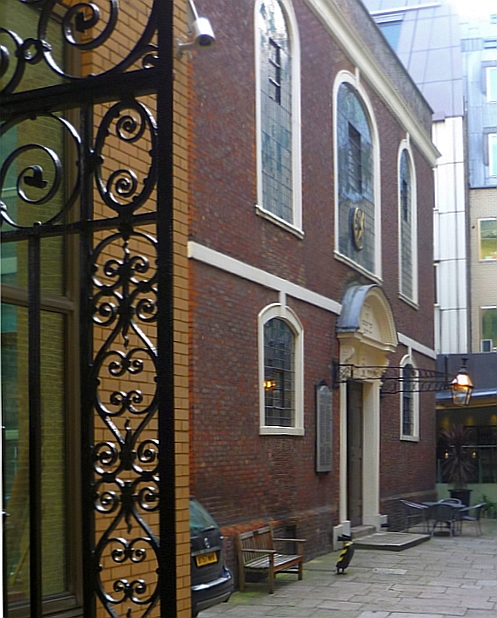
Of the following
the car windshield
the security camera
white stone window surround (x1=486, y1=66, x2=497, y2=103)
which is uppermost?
white stone window surround (x1=486, y1=66, x2=497, y2=103)

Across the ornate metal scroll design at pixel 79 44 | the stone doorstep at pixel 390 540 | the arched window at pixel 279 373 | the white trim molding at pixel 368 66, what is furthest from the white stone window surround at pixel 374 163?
the ornate metal scroll design at pixel 79 44

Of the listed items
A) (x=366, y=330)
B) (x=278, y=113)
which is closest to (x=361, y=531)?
(x=366, y=330)

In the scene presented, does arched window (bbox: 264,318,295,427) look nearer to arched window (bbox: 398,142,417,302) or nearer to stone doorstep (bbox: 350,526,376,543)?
stone doorstep (bbox: 350,526,376,543)

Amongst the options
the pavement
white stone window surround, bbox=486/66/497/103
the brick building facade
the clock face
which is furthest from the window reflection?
white stone window surround, bbox=486/66/497/103

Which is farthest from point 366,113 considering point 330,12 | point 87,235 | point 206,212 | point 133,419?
point 87,235

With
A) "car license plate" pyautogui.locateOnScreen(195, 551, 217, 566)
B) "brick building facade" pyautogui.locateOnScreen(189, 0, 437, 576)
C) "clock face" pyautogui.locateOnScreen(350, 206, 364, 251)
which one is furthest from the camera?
"clock face" pyautogui.locateOnScreen(350, 206, 364, 251)

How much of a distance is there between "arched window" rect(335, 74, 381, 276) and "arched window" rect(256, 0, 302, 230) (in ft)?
7.19

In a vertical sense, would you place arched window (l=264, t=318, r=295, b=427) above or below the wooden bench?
above

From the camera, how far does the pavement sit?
11297 mm

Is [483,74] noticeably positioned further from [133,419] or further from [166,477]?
[166,477]

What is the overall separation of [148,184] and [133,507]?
1253 mm

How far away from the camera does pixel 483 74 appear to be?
3747cm

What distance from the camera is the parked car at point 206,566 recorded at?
924 cm

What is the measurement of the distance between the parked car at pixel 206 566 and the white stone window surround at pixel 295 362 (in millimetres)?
4014
